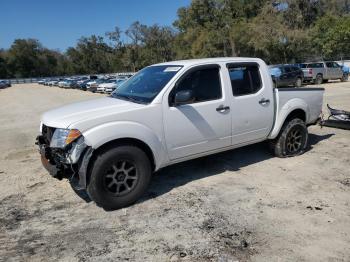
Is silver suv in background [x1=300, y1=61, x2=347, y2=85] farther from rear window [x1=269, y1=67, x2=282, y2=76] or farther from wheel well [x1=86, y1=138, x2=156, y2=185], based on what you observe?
wheel well [x1=86, y1=138, x2=156, y2=185]

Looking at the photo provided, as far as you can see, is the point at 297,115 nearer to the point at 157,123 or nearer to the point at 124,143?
the point at 157,123

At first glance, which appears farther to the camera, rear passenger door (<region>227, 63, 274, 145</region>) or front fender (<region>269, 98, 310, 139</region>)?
front fender (<region>269, 98, 310, 139</region>)

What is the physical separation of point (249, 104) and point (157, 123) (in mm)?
1748

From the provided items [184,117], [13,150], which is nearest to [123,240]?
[184,117]

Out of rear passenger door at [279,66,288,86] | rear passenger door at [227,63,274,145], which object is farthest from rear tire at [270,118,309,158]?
rear passenger door at [279,66,288,86]

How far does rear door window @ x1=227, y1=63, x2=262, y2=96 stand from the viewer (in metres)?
5.98

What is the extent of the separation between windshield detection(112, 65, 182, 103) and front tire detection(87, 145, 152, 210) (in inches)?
33.5

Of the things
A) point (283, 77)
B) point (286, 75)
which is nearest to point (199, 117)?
point (283, 77)

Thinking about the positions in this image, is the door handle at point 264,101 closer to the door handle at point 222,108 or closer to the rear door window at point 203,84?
the door handle at point 222,108

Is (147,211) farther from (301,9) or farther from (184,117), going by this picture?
(301,9)

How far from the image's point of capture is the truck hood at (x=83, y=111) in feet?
15.8

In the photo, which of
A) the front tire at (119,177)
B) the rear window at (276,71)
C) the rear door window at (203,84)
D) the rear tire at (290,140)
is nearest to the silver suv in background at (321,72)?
the rear window at (276,71)

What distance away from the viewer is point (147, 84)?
5.68 meters

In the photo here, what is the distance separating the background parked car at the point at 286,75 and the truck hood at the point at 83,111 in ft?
64.9
